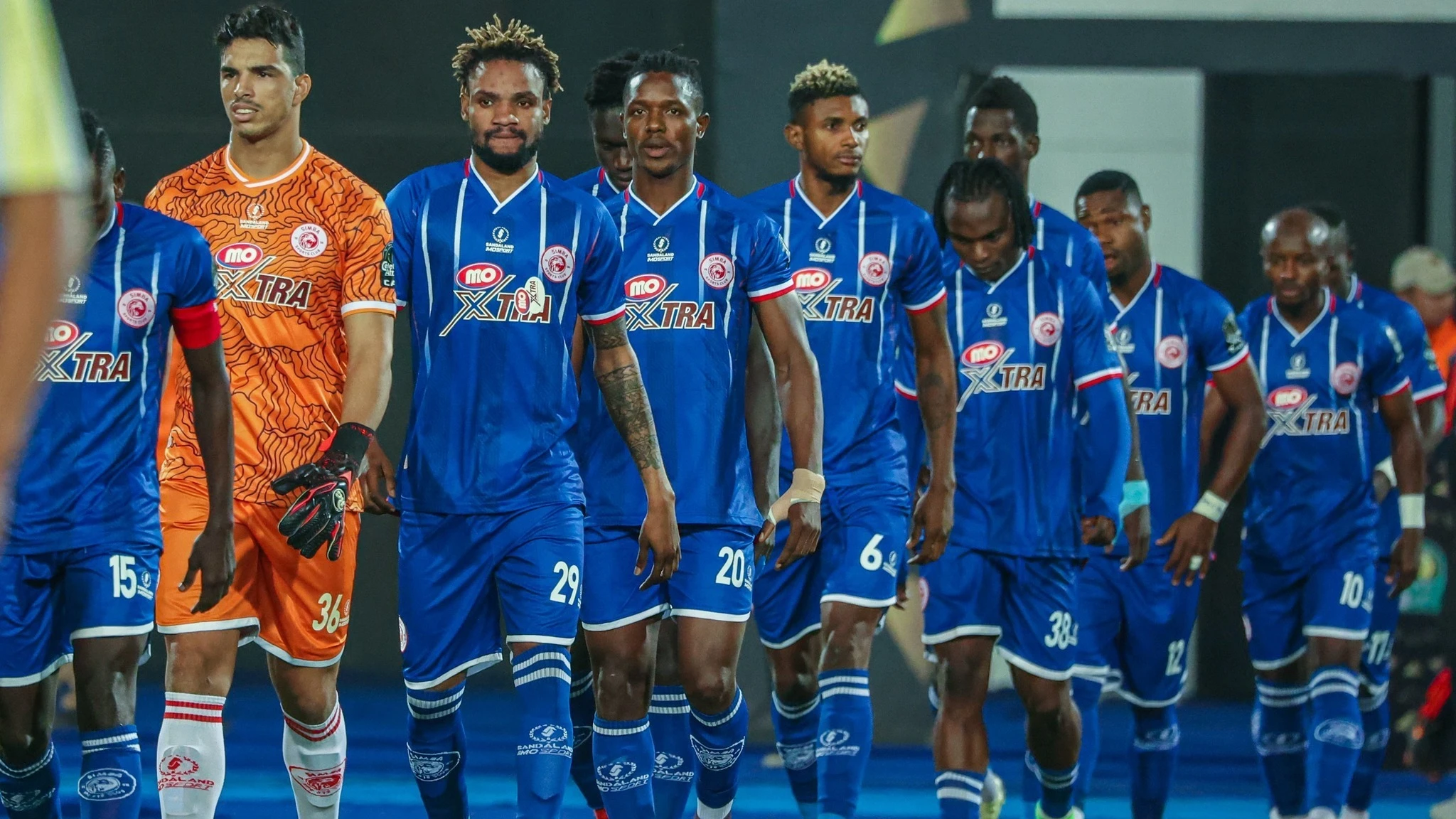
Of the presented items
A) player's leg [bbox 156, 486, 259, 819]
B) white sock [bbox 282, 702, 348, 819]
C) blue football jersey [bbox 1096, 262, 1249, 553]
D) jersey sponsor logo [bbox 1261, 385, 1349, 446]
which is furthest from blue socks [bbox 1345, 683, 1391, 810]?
player's leg [bbox 156, 486, 259, 819]

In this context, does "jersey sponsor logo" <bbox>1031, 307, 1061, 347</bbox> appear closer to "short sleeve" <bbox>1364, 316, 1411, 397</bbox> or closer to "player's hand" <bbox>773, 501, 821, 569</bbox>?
"player's hand" <bbox>773, 501, 821, 569</bbox>

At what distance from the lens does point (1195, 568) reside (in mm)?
6773

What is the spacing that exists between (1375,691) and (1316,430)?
3.77 feet

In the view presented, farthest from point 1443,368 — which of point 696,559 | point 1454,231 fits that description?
point 696,559

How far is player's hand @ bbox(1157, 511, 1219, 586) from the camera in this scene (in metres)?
6.71

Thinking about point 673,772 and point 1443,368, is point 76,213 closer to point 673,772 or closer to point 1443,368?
A: point 673,772

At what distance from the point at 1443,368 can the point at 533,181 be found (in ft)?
18.3

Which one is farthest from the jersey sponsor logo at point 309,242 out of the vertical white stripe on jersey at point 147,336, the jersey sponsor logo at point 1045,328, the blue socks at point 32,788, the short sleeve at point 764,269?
the jersey sponsor logo at point 1045,328

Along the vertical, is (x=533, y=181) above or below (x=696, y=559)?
above

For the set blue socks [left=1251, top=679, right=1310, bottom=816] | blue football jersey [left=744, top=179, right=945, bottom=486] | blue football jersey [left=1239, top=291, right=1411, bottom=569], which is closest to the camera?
blue football jersey [left=744, top=179, right=945, bottom=486]

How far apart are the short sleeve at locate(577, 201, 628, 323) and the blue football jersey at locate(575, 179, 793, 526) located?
0.22m

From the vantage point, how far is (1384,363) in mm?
7414

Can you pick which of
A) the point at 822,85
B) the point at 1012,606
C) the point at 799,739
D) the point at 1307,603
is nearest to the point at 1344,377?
the point at 1307,603

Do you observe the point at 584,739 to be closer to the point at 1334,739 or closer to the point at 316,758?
the point at 316,758
